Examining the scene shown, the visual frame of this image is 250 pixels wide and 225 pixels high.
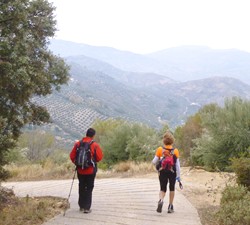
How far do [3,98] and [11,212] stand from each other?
2.37 m

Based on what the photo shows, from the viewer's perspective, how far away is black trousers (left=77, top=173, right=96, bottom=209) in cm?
879

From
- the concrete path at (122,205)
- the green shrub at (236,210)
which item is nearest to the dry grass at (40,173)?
the concrete path at (122,205)

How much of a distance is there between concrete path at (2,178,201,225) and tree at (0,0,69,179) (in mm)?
2183

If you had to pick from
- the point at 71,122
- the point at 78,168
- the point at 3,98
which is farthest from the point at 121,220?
the point at 71,122

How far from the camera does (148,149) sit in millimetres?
23938

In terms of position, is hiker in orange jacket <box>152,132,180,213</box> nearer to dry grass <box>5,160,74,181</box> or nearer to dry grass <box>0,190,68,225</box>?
dry grass <box>0,190,68,225</box>

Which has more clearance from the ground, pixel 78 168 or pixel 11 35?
pixel 11 35

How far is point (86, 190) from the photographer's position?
350 inches

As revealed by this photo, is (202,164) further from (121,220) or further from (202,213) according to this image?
(121,220)

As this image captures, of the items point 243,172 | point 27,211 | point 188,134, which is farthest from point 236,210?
point 188,134

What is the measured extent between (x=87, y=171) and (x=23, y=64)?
101 inches

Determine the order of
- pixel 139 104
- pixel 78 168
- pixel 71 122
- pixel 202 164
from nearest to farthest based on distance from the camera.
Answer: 1. pixel 78 168
2. pixel 202 164
3. pixel 71 122
4. pixel 139 104

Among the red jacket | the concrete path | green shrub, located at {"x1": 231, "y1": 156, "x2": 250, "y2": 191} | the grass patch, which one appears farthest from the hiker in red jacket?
green shrub, located at {"x1": 231, "y1": 156, "x2": 250, "y2": 191}

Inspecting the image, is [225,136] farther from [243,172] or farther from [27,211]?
[27,211]
